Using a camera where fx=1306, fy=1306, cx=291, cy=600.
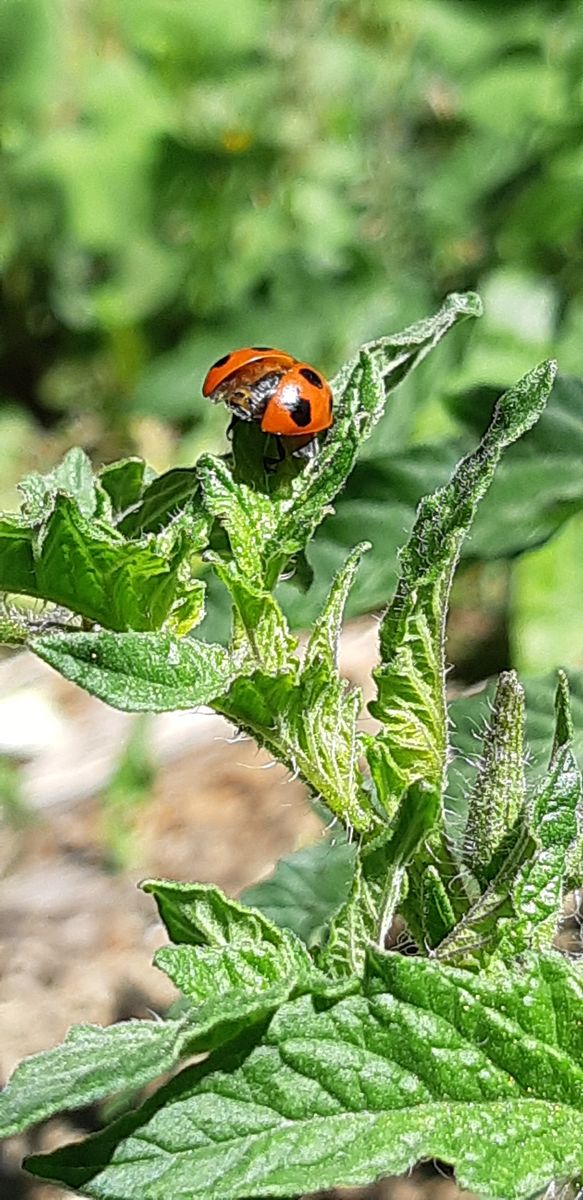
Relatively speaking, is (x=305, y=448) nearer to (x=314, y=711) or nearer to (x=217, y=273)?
(x=314, y=711)

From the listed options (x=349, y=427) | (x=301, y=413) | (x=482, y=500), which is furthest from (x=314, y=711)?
(x=482, y=500)

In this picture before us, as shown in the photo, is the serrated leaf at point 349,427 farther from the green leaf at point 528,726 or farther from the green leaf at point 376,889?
the green leaf at point 528,726

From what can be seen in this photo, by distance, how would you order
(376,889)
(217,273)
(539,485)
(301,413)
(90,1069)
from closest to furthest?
(90,1069)
(376,889)
(301,413)
(539,485)
(217,273)

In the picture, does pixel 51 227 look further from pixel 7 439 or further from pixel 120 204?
pixel 7 439

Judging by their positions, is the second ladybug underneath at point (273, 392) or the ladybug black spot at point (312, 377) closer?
the second ladybug underneath at point (273, 392)

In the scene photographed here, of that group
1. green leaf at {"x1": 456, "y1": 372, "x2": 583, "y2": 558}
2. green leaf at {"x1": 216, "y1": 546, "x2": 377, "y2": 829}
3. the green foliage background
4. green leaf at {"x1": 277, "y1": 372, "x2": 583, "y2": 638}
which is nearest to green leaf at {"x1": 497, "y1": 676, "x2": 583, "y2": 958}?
green leaf at {"x1": 216, "y1": 546, "x2": 377, "y2": 829}

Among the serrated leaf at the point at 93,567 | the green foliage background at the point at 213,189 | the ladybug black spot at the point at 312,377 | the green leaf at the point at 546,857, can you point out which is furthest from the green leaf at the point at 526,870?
the green foliage background at the point at 213,189
